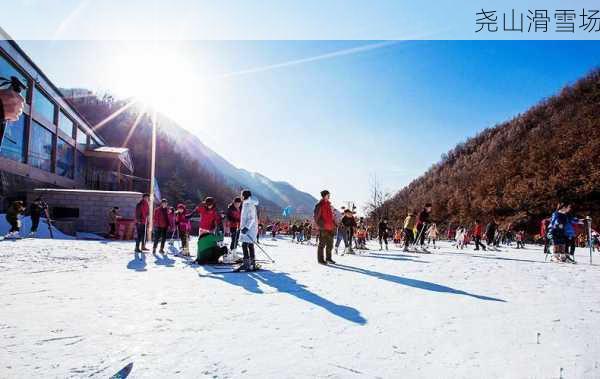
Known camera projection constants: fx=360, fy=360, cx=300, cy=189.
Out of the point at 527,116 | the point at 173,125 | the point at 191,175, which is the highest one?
the point at 173,125

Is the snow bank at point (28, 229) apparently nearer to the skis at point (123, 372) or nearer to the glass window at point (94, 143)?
the skis at point (123, 372)

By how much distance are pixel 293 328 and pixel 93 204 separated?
21733mm

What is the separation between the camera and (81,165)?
113 feet

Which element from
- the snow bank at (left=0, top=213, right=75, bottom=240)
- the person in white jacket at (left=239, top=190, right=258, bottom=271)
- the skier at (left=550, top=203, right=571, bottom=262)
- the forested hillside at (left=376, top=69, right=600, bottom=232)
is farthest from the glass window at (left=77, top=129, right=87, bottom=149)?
the forested hillside at (left=376, top=69, right=600, bottom=232)

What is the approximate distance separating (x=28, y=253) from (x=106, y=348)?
29.5 feet

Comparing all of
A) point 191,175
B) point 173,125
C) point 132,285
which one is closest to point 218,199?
point 191,175

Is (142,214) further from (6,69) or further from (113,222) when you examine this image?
(6,69)

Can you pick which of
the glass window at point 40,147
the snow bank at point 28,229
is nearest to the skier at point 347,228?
the snow bank at point 28,229

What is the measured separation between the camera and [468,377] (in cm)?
238

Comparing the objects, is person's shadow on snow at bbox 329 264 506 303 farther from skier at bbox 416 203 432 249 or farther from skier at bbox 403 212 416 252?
skier at bbox 403 212 416 252

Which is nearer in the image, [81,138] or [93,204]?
[93,204]

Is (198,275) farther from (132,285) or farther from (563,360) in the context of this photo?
(563,360)

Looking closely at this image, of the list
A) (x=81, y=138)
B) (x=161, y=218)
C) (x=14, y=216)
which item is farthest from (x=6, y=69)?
(x=161, y=218)

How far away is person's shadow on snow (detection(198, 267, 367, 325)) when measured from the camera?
4.01 m
